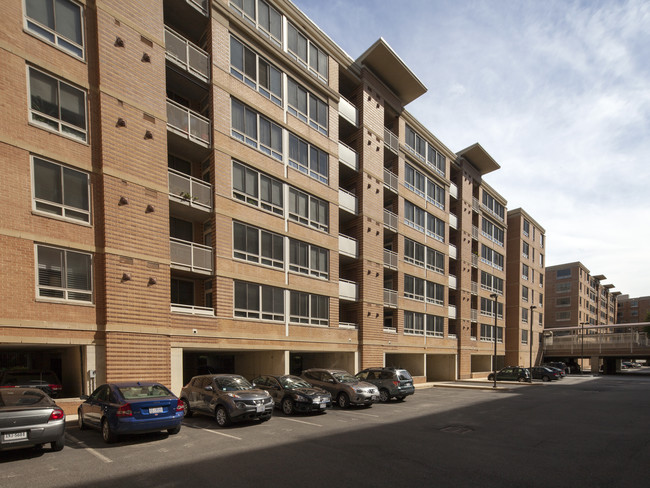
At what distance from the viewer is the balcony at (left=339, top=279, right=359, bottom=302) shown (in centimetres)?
2408

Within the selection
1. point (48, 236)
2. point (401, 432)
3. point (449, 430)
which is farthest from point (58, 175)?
point (449, 430)

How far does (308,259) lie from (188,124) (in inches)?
371

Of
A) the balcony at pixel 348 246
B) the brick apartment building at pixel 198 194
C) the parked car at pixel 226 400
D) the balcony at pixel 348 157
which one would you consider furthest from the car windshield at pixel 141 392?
the balcony at pixel 348 157

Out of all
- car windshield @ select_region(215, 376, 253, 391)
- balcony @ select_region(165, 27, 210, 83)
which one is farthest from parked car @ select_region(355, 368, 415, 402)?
balcony @ select_region(165, 27, 210, 83)

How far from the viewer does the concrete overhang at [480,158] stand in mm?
38662

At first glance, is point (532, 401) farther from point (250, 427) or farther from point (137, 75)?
point (137, 75)

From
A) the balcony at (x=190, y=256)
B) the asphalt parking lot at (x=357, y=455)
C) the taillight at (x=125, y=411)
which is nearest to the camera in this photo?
the asphalt parking lot at (x=357, y=455)

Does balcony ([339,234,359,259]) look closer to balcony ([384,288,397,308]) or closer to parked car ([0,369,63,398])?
balcony ([384,288,397,308])

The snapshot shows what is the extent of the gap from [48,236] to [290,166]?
12.0 meters

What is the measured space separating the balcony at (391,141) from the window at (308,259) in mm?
10860

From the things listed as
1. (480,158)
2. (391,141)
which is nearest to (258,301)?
(391,141)

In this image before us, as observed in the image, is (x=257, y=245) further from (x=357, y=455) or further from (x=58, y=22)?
(x=357, y=455)

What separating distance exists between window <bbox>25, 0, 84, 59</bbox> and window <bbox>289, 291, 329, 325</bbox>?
1424cm

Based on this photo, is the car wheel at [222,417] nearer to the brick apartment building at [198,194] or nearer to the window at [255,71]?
the brick apartment building at [198,194]
